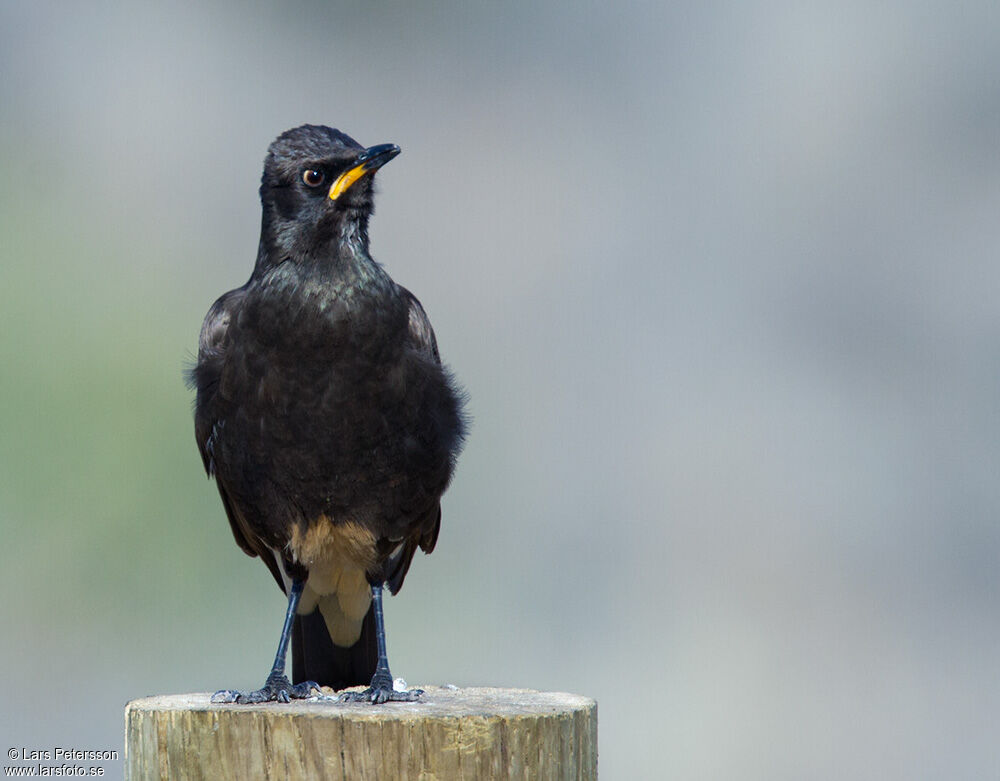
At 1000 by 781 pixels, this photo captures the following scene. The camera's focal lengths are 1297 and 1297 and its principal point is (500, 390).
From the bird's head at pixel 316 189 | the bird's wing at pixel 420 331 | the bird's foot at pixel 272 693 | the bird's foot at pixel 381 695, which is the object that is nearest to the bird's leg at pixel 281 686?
the bird's foot at pixel 272 693

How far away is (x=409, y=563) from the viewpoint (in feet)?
18.1

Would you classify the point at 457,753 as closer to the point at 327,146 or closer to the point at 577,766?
the point at 577,766

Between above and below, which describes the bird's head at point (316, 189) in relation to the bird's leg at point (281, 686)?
above

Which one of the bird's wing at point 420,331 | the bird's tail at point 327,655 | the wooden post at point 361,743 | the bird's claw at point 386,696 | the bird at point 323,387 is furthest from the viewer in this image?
the bird's tail at point 327,655

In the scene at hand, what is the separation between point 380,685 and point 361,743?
1288 millimetres

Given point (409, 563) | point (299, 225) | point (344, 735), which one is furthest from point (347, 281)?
point (344, 735)

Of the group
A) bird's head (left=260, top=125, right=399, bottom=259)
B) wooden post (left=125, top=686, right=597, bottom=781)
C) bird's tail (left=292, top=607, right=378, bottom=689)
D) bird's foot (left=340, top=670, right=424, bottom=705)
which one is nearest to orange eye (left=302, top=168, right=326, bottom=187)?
bird's head (left=260, top=125, right=399, bottom=259)

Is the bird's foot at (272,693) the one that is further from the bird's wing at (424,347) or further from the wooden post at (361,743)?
the bird's wing at (424,347)

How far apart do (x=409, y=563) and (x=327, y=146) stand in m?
1.79

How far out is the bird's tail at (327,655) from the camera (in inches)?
205

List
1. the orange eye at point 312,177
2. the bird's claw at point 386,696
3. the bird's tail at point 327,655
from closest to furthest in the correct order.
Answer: the bird's claw at point 386,696, the orange eye at point 312,177, the bird's tail at point 327,655

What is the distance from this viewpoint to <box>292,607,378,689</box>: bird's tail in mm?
5207

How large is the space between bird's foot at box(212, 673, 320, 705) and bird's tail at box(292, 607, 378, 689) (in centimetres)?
23

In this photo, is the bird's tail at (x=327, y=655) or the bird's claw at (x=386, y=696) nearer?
the bird's claw at (x=386, y=696)
